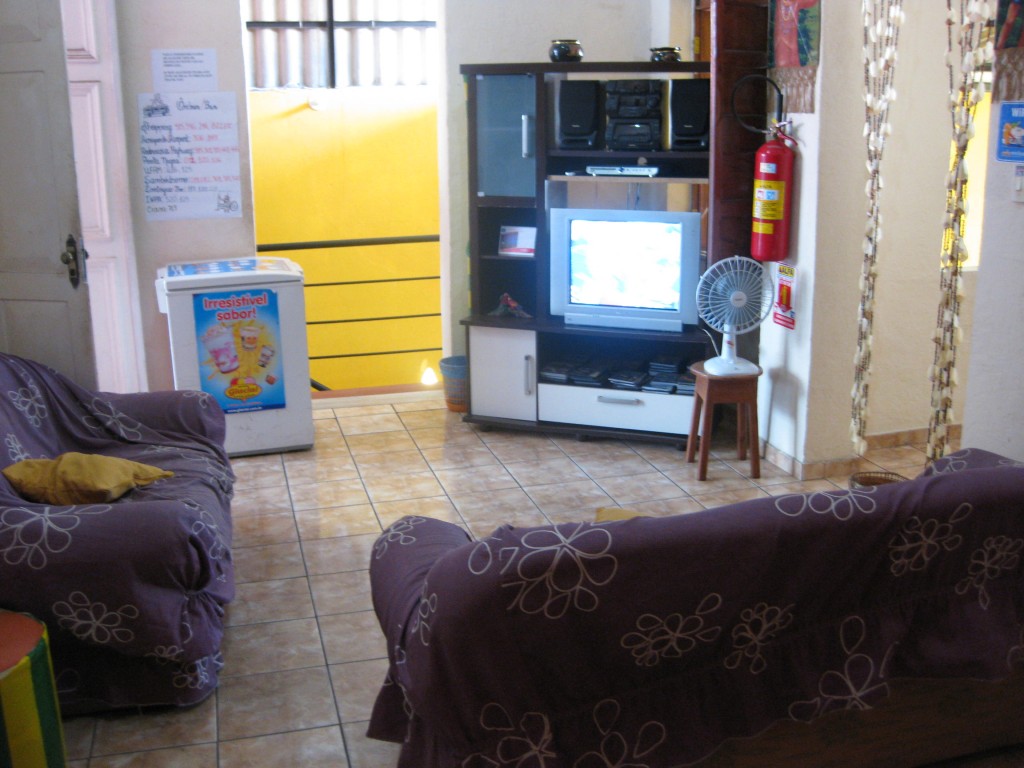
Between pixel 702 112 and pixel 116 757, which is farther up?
pixel 702 112

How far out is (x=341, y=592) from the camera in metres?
3.64

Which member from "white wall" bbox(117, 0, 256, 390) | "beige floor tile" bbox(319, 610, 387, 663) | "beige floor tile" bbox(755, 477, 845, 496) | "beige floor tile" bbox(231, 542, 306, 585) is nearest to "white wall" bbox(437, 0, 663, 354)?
"white wall" bbox(117, 0, 256, 390)

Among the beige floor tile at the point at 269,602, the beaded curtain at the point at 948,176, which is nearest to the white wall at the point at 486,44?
the beaded curtain at the point at 948,176

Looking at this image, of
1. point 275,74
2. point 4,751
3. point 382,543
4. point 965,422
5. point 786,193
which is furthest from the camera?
point 275,74

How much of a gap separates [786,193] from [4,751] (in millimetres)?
3457

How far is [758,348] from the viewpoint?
16.6 ft

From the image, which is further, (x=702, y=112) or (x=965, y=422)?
(x=702, y=112)

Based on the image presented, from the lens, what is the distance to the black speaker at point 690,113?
477 centimetres

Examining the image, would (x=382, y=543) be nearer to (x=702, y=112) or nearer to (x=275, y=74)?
(x=702, y=112)

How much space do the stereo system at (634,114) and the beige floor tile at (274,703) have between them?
2.84 m

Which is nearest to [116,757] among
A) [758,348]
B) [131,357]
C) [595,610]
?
[595,610]

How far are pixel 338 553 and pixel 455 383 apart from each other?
5.86 ft

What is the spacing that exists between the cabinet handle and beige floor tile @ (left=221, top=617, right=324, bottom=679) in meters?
2.06

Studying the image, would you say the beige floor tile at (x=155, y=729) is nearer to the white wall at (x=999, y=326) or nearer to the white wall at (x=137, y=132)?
the white wall at (x=999, y=326)
